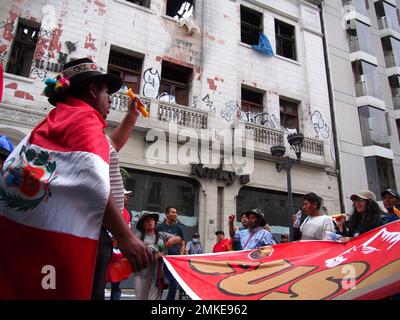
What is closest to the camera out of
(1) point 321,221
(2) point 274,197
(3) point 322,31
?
(1) point 321,221

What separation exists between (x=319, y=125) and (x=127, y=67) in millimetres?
8709

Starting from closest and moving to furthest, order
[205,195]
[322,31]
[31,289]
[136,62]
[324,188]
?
[31,289], [205,195], [136,62], [324,188], [322,31]

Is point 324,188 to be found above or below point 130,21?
below

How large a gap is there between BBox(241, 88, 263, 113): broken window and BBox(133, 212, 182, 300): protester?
28.9 feet

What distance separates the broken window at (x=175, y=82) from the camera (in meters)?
12.0

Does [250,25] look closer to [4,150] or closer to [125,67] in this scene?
[125,67]

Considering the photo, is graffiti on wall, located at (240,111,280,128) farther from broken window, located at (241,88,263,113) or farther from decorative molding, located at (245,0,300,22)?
decorative molding, located at (245,0,300,22)

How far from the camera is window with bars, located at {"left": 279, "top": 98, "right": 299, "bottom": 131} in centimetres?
1413

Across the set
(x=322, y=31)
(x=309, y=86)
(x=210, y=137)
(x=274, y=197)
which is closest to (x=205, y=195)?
(x=210, y=137)

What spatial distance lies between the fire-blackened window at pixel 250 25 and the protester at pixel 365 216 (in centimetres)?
1142

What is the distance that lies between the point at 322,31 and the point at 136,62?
10487 millimetres

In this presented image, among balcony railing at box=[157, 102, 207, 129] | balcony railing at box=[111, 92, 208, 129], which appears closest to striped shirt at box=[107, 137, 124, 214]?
balcony railing at box=[111, 92, 208, 129]

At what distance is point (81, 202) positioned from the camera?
1445mm

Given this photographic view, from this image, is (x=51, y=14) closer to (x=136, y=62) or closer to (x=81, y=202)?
(x=136, y=62)
